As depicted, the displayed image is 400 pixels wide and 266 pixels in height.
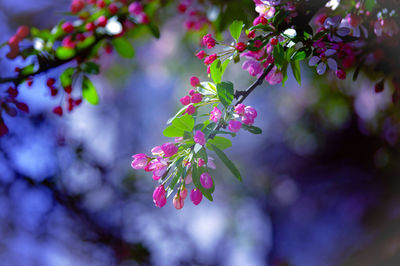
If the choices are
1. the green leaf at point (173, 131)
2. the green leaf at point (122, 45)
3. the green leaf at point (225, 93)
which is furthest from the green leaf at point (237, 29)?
the green leaf at point (122, 45)

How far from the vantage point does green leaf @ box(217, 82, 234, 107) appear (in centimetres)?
59

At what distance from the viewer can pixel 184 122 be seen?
0.58m

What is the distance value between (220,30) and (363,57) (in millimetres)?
428

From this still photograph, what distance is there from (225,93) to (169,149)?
0.14m

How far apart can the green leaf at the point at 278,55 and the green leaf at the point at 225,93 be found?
0.11 m

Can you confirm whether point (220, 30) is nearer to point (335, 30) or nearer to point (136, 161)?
point (335, 30)

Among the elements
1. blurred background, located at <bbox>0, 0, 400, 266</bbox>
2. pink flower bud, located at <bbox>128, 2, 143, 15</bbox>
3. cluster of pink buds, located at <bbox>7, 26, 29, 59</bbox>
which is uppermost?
cluster of pink buds, located at <bbox>7, 26, 29, 59</bbox>

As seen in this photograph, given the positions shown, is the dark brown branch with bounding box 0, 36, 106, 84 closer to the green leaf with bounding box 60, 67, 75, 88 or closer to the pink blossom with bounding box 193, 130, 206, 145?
the green leaf with bounding box 60, 67, 75, 88

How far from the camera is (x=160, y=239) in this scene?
250cm

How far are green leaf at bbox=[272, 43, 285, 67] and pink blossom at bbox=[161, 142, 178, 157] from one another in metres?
0.25

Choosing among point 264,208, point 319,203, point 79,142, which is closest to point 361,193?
point 319,203

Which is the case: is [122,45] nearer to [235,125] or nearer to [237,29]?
[237,29]

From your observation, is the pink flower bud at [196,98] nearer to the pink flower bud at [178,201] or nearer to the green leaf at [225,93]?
the green leaf at [225,93]

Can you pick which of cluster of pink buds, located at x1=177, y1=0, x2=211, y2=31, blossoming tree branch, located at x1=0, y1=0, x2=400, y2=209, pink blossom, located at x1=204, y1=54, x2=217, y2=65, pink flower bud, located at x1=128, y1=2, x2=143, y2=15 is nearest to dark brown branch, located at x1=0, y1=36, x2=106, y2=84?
Answer: blossoming tree branch, located at x1=0, y1=0, x2=400, y2=209
